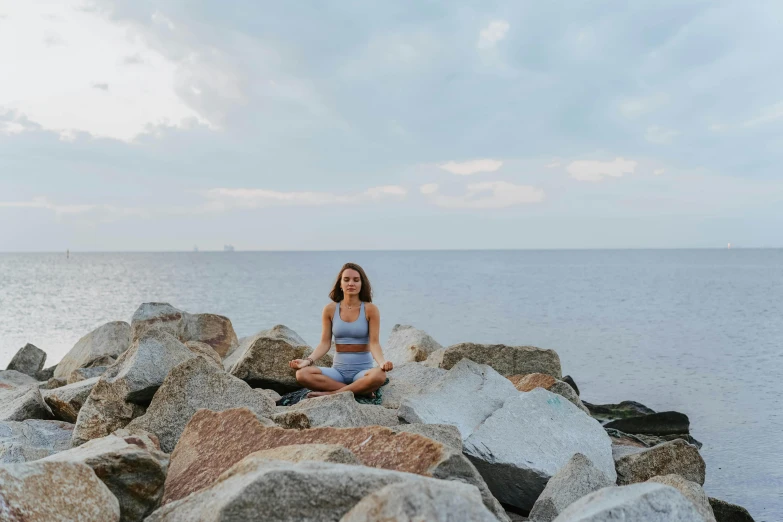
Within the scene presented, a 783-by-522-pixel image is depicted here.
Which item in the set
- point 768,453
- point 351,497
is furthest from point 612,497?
point 768,453

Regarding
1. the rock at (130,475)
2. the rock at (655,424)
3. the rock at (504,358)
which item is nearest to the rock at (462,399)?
the rock at (504,358)

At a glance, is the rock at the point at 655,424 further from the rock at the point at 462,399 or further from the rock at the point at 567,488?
the rock at the point at 567,488

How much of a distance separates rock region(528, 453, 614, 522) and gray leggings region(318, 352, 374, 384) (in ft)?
9.53

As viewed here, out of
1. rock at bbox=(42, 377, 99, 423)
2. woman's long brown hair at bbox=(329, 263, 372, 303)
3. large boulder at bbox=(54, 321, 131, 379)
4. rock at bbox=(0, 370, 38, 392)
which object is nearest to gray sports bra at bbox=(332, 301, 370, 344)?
woman's long brown hair at bbox=(329, 263, 372, 303)

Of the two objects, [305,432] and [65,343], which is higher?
[305,432]

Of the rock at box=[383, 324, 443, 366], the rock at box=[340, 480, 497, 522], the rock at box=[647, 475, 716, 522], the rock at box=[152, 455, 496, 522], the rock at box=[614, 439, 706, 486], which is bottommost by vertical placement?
the rock at box=[614, 439, 706, 486]

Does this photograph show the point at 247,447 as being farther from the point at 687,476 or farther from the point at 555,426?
the point at 687,476

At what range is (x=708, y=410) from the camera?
48.1ft

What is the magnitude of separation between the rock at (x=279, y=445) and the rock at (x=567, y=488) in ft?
3.19

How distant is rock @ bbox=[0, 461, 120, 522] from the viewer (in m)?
3.27

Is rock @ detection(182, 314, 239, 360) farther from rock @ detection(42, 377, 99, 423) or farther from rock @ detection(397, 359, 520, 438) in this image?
rock @ detection(397, 359, 520, 438)

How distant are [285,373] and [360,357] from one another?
116 centimetres

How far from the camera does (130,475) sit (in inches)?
157

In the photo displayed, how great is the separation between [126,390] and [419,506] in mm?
4743
